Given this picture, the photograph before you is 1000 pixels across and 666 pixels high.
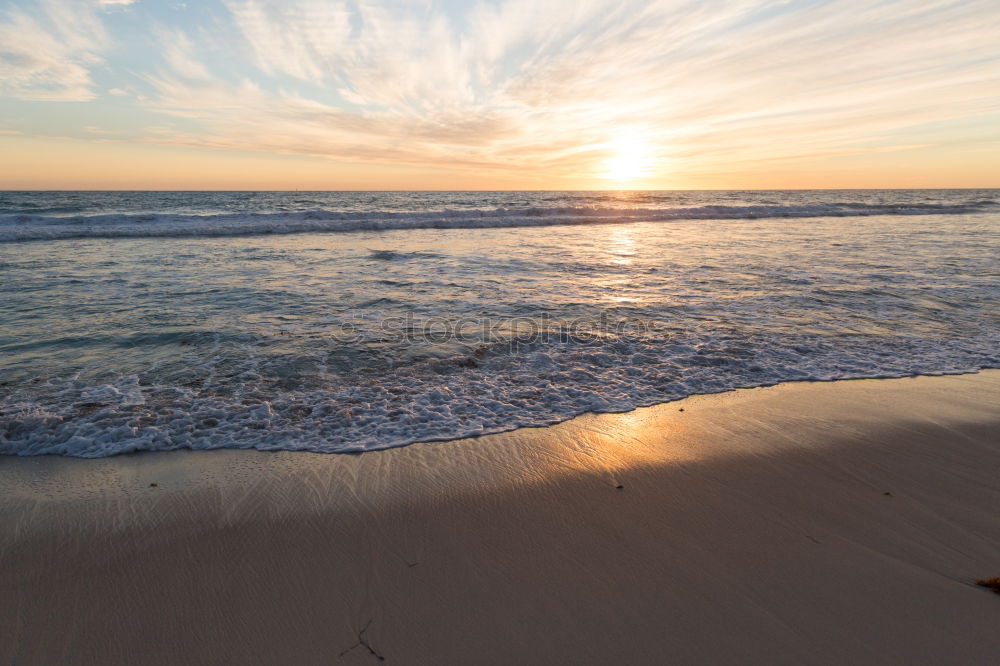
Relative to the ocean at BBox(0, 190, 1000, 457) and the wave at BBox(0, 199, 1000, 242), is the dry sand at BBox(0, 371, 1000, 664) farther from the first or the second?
the wave at BBox(0, 199, 1000, 242)

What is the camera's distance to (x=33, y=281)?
988 centimetres

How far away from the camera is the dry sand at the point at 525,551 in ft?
7.15

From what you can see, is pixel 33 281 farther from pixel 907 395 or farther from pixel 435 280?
pixel 907 395

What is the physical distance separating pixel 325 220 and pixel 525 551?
24706mm

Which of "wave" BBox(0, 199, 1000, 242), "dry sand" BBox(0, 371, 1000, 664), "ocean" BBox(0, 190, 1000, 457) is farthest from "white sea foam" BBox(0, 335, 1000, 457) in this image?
"wave" BBox(0, 199, 1000, 242)

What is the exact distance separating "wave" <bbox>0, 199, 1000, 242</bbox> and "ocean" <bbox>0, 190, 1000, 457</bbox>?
582 centimetres

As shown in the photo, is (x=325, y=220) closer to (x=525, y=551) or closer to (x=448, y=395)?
(x=448, y=395)

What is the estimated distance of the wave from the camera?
66.2ft

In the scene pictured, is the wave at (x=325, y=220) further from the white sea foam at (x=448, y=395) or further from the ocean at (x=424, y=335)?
the white sea foam at (x=448, y=395)

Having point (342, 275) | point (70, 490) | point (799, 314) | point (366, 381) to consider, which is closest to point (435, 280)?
point (342, 275)

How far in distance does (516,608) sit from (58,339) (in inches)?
273

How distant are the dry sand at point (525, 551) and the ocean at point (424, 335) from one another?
569 mm

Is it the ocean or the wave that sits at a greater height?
the wave

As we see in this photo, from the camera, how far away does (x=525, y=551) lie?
2750 mm
